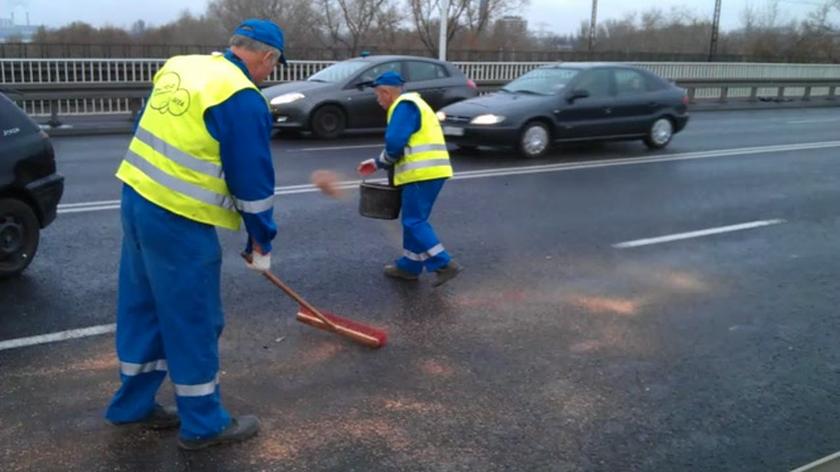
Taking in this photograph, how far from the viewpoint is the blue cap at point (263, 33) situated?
3.48 m

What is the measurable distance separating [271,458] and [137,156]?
1420mm

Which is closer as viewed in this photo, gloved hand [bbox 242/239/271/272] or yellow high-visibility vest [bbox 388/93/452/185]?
gloved hand [bbox 242/239/271/272]

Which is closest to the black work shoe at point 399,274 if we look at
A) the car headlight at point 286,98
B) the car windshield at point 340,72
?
the car headlight at point 286,98

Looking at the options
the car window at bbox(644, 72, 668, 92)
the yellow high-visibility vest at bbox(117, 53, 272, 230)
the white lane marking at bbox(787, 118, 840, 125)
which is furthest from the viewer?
the white lane marking at bbox(787, 118, 840, 125)

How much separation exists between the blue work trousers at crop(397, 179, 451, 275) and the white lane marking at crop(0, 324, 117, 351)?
220 centimetres

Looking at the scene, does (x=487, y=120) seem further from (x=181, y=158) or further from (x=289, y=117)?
(x=181, y=158)

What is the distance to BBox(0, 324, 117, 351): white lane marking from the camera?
4.68 meters

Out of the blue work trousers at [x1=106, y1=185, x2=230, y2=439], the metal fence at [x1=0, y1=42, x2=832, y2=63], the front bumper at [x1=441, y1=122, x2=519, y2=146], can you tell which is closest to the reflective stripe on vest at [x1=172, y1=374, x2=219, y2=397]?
the blue work trousers at [x1=106, y1=185, x2=230, y2=439]

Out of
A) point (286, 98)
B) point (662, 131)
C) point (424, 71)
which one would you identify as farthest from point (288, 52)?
point (662, 131)

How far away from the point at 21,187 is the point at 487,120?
7.75 metres

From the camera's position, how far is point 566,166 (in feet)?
39.4

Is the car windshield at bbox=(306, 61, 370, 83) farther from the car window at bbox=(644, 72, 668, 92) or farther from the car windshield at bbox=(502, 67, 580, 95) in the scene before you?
the car window at bbox=(644, 72, 668, 92)

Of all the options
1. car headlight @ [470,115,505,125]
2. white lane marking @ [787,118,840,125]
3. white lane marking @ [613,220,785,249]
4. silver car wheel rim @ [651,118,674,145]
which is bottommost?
white lane marking @ [613,220,785,249]

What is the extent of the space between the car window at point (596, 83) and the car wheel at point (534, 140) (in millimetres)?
1055
